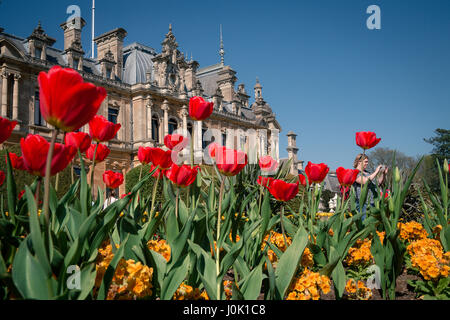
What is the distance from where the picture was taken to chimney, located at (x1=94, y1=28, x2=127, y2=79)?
24828 millimetres

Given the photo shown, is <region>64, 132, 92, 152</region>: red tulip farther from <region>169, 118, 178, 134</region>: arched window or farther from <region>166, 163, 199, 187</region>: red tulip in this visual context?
<region>169, 118, 178, 134</region>: arched window

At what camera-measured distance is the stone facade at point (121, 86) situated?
61.3 feet

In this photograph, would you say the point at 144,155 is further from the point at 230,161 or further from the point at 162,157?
the point at 230,161

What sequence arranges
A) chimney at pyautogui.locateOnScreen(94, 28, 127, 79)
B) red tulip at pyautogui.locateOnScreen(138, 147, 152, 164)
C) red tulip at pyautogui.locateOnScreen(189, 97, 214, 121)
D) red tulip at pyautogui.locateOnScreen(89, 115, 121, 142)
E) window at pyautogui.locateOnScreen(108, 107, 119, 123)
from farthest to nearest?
chimney at pyautogui.locateOnScreen(94, 28, 127, 79) → window at pyautogui.locateOnScreen(108, 107, 119, 123) → red tulip at pyautogui.locateOnScreen(138, 147, 152, 164) → red tulip at pyautogui.locateOnScreen(189, 97, 214, 121) → red tulip at pyautogui.locateOnScreen(89, 115, 121, 142)

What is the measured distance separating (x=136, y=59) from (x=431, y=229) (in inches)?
1038

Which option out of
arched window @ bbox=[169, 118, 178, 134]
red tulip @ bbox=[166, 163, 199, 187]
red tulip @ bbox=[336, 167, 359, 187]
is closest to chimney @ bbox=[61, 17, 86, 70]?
arched window @ bbox=[169, 118, 178, 134]

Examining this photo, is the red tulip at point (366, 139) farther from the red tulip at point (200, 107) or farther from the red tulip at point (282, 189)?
the red tulip at point (200, 107)

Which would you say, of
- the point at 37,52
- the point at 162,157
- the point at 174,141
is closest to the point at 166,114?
the point at 37,52

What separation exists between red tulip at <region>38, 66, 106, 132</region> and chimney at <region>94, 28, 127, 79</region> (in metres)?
25.3

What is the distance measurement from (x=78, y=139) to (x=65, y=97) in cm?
97

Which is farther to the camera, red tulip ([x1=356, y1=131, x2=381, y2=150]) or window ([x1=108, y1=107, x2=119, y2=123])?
window ([x1=108, y1=107, x2=119, y2=123])
